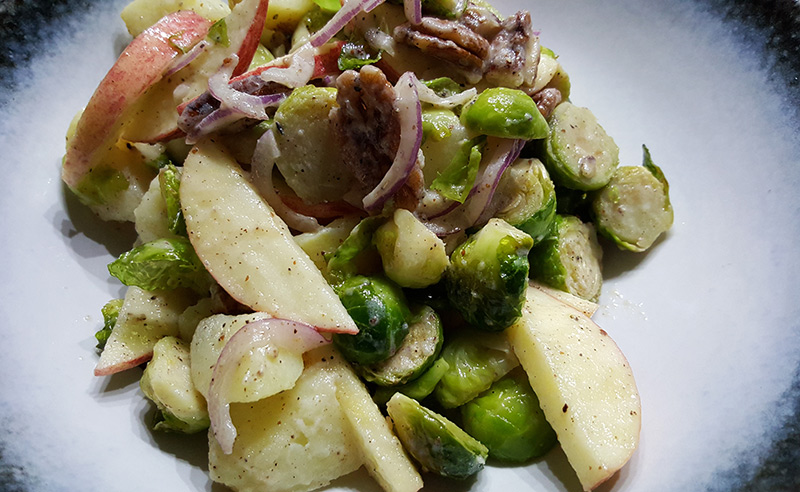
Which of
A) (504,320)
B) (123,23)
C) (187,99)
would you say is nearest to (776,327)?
(504,320)

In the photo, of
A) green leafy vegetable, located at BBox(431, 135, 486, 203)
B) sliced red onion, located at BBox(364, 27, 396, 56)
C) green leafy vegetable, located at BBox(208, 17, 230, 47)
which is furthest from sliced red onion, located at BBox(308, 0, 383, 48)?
green leafy vegetable, located at BBox(431, 135, 486, 203)

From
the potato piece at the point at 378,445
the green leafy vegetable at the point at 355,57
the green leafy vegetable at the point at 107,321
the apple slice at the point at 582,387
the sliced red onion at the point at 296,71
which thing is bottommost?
the green leafy vegetable at the point at 107,321

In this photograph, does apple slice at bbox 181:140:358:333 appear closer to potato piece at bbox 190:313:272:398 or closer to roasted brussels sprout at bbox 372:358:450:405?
potato piece at bbox 190:313:272:398

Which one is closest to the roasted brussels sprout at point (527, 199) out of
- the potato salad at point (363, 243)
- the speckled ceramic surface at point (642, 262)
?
the potato salad at point (363, 243)

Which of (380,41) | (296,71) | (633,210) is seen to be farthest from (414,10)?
(633,210)

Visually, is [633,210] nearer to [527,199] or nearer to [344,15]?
[527,199]

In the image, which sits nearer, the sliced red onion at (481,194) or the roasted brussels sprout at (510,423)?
the roasted brussels sprout at (510,423)

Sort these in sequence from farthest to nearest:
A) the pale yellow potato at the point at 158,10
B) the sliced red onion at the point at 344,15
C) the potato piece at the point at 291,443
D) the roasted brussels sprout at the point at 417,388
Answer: the pale yellow potato at the point at 158,10 → the sliced red onion at the point at 344,15 → the roasted brussels sprout at the point at 417,388 → the potato piece at the point at 291,443

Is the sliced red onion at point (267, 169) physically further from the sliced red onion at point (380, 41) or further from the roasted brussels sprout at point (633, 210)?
the roasted brussels sprout at point (633, 210)
